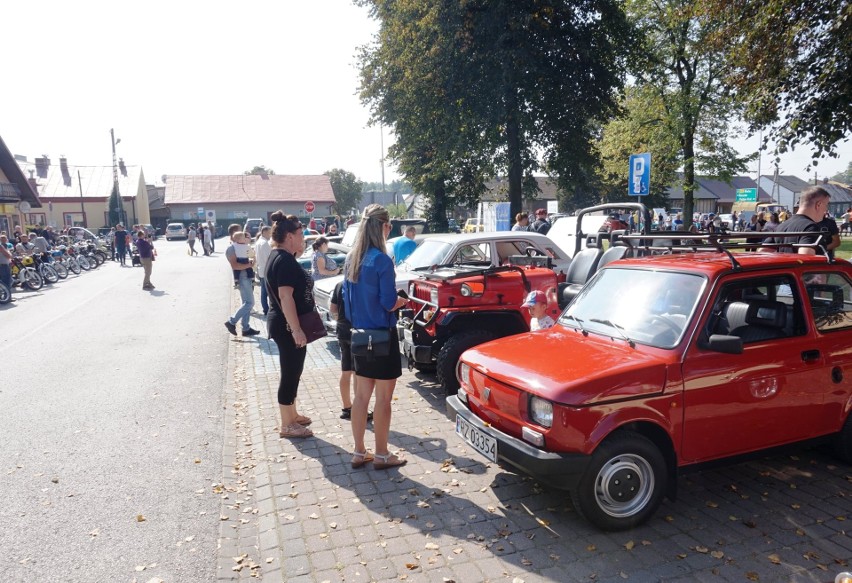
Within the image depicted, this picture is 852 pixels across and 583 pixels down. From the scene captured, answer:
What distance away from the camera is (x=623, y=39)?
69.4 feet

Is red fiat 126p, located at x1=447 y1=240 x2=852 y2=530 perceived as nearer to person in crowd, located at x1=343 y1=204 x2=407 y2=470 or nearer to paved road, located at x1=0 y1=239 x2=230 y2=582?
person in crowd, located at x1=343 y1=204 x2=407 y2=470

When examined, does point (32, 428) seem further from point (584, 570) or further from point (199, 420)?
point (584, 570)

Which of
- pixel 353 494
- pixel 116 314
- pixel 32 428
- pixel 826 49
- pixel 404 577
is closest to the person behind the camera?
pixel 404 577

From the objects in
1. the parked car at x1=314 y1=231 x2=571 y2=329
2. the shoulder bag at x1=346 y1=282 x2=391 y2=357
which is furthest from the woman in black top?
the parked car at x1=314 y1=231 x2=571 y2=329

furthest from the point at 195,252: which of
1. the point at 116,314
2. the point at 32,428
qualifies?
the point at 32,428

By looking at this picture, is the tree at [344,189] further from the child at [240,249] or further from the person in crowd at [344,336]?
the person in crowd at [344,336]

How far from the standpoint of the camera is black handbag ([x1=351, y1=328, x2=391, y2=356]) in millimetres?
4660

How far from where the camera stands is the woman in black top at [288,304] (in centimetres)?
537

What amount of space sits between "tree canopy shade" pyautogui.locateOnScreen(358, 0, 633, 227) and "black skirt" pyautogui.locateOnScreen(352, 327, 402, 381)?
16430 millimetres

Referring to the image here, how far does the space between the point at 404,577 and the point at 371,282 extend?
2160 millimetres

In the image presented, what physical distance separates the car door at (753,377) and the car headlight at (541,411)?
0.95 meters

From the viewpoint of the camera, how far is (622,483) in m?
3.90

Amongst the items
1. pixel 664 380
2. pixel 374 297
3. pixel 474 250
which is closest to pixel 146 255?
pixel 474 250

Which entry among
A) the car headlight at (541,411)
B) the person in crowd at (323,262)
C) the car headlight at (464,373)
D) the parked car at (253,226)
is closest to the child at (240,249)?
the person in crowd at (323,262)
